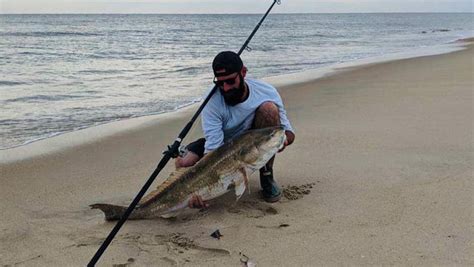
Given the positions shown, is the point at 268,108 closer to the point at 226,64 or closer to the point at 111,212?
the point at 226,64

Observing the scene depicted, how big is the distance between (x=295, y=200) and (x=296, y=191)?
0.17 m

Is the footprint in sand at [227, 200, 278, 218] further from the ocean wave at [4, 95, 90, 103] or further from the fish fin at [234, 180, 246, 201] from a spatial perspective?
the ocean wave at [4, 95, 90, 103]

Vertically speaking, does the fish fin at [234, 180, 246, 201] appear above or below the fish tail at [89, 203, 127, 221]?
above

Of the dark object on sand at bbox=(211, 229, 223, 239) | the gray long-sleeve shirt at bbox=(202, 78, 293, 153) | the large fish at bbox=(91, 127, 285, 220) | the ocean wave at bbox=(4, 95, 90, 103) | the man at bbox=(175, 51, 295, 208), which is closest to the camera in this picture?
the dark object on sand at bbox=(211, 229, 223, 239)

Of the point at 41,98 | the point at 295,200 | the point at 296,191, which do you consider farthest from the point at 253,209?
the point at 41,98

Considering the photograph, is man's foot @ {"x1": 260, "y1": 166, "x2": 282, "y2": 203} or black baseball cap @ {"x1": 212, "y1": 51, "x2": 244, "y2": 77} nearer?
black baseball cap @ {"x1": 212, "y1": 51, "x2": 244, "y2": 77}

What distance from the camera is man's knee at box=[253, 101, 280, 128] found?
3.57 meters

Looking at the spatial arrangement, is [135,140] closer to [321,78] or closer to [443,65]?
[321,78]

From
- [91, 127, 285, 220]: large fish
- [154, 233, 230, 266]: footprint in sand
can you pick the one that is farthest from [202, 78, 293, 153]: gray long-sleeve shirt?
[154, 233, 230, 266]: footprint in sand

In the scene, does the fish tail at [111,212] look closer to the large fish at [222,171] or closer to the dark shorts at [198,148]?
the large fish at [222,171]

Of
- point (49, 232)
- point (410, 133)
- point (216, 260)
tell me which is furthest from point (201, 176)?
point (410, 133)

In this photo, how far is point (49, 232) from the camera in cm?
333

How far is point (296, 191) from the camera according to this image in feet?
12.9

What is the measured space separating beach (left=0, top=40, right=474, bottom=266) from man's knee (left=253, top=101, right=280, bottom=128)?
0.60 m
